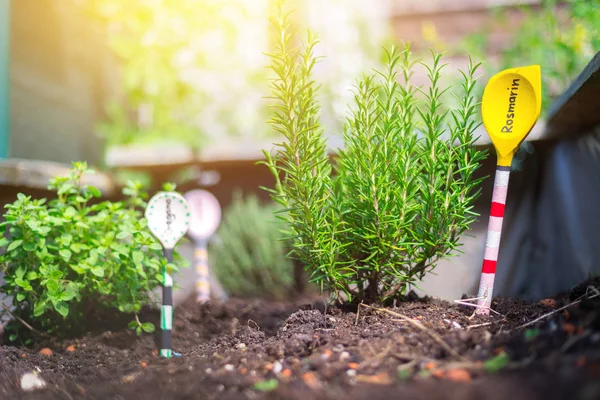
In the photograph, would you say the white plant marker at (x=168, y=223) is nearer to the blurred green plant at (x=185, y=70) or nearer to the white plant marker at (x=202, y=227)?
the white plant marker at (x=202, y=227)

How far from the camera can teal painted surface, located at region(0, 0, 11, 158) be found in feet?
10.9

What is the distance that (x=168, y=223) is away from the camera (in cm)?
184

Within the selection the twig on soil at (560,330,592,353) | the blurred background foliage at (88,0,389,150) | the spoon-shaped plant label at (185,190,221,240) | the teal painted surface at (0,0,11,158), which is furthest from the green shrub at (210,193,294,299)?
the twig on soil at (560,330,592,353)

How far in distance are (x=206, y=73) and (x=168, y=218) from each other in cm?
418

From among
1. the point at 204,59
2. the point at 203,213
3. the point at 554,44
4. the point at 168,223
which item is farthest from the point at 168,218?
the point at 204,59

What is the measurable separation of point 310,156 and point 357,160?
0.50 ft

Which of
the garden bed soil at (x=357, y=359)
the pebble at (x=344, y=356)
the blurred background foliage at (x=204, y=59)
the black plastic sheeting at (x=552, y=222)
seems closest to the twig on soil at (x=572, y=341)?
the garden bed soil at (x=357, y=359)

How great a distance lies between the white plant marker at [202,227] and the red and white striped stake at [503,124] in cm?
162

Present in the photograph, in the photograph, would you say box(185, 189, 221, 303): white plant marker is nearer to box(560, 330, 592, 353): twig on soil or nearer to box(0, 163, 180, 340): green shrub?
box(0, 163, 180, 340): green shrub

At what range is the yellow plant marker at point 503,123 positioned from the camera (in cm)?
158

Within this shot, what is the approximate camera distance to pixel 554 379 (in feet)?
2.68

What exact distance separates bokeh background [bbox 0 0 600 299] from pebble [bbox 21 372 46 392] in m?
1.33

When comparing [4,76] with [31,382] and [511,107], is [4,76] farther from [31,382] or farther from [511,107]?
[511,107]

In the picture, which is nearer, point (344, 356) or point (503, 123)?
point (344, 356)
